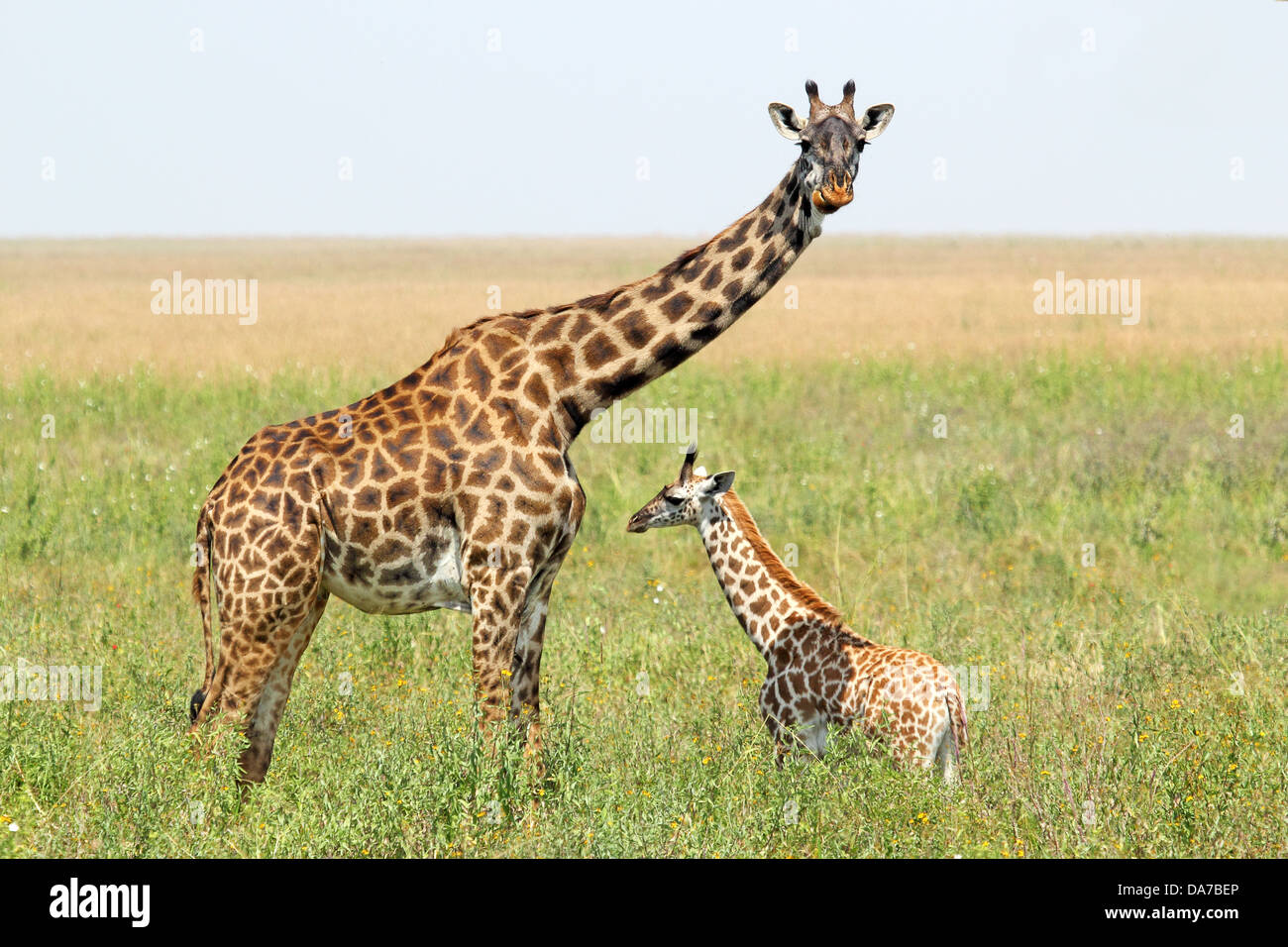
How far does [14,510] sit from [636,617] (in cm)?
713

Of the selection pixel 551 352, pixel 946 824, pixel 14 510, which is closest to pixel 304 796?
pixel 551 352

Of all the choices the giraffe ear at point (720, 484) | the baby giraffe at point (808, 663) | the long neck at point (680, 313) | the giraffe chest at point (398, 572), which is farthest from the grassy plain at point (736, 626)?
the long neck at point (680, 313)

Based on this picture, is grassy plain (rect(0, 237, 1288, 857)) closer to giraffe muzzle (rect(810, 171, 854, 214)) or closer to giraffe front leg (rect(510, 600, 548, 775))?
giraffe front leg (rect(510, 600, 548, 775))

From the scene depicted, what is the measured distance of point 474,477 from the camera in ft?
23.7

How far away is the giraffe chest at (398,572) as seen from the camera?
7.24m

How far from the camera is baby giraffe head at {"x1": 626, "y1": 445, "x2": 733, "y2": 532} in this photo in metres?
8.91

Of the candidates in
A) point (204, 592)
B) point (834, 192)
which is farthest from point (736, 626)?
point (834, 192)

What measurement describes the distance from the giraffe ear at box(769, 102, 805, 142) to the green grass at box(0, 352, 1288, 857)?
3.13 meters

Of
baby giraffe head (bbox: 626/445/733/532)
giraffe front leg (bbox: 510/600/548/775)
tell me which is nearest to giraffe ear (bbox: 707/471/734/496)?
baby giraffe head (bbox: 626/445/733/532)

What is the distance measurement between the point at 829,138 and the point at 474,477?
245 centimetres

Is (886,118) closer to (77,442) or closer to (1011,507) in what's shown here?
(1011,507)

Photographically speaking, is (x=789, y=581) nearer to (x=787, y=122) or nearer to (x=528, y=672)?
(x=528, y=672)

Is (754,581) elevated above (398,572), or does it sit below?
below

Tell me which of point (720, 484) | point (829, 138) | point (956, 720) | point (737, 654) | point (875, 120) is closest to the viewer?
point (829, 138)
